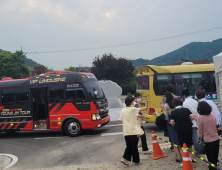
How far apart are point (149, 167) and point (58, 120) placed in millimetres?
6130

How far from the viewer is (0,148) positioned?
33.6 ft

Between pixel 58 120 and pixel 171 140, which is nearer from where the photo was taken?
pixel 171 140

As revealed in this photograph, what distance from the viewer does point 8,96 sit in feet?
39.7

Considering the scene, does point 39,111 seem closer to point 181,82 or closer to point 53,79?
point 53,79

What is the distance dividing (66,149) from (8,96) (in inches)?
192


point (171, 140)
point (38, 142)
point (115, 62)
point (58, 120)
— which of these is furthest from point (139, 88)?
point (115, 62)

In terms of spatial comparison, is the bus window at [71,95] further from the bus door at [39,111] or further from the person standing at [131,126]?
the person standing at [131,126]

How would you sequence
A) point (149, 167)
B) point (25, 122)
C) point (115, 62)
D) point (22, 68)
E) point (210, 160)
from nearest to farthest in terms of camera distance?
point (210, 160) < point (149, 167) < point (25, 122) < point (115, 62) < point (22, 68)

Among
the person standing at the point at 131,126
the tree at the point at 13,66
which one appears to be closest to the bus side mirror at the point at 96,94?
the person standing at the point at 131,126

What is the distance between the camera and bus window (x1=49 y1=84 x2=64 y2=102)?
1138 cm

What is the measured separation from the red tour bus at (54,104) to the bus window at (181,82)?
11.4 ft

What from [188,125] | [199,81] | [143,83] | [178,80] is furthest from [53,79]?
[188,125]

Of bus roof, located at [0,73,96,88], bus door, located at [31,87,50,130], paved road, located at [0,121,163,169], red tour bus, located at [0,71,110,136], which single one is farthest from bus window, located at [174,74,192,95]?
bus door, located at [31,87,50,130]

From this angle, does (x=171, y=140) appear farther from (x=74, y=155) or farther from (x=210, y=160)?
(x=74, y=155)
